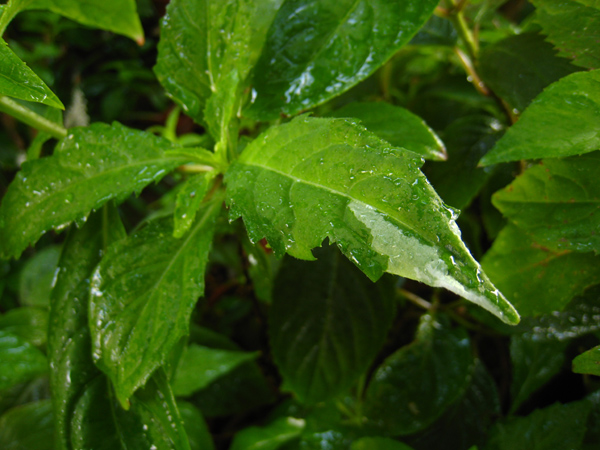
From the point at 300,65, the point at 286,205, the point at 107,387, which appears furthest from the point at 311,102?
the point at 107,387

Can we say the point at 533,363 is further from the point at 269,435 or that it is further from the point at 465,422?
the point at 269,435

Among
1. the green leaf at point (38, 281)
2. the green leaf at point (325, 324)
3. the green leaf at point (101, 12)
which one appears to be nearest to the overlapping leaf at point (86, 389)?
the green leaf at point (325, 324)

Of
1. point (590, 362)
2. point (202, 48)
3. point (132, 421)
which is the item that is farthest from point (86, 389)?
point (590, 362)

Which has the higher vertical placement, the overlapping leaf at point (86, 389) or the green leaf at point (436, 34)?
the green leaf at point (436, 34)

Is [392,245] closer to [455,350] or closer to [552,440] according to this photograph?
[552,440]

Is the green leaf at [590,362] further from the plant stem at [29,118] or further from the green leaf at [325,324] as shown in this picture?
the plant stem at [29,118]

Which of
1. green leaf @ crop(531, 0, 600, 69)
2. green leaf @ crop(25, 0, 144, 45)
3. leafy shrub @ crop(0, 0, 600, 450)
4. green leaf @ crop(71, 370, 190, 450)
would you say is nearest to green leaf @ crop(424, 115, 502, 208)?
leafy shrub @ crop(0, 0, 600, 450)

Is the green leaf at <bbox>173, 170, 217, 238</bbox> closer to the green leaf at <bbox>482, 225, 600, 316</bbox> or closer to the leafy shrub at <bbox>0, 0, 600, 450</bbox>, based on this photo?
the leafy shrub at <bbox>0, 0, 600, 450</bbox>
